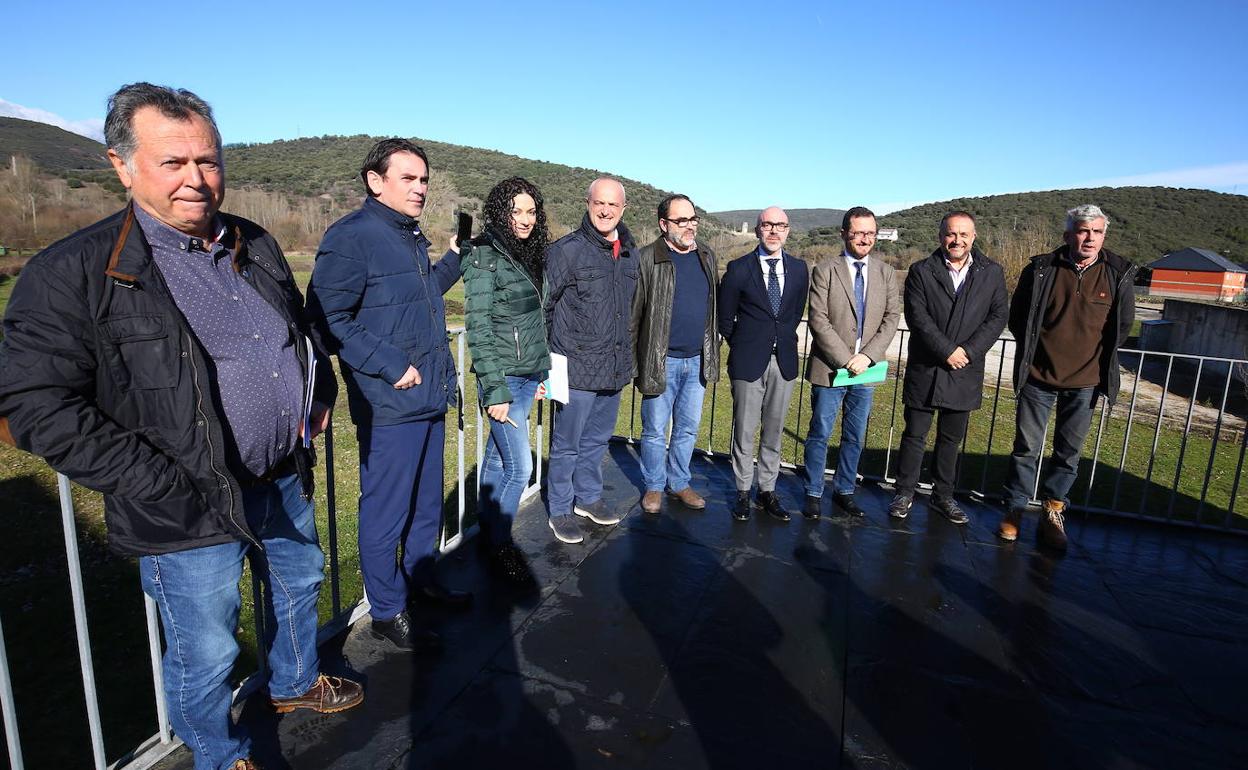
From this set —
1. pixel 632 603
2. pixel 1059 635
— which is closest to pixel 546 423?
pixel 632 603

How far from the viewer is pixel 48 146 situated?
6206cm

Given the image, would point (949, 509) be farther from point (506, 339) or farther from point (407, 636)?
point (407, 636)

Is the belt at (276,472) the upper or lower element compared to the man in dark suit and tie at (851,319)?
lower

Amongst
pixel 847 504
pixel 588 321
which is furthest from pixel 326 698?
pixel 847 504

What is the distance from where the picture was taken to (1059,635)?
303 cm

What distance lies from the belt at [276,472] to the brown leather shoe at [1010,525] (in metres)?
3.77

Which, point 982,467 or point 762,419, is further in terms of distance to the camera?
point 982,467

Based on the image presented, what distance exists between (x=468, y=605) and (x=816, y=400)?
2.38 meters

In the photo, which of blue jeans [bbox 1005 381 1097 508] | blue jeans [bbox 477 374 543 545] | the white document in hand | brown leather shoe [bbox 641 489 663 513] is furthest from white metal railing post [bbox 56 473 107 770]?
blue jeans [bbox 1005 381 1097 508]

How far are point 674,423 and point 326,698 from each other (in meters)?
2.58

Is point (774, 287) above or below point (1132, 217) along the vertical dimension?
below

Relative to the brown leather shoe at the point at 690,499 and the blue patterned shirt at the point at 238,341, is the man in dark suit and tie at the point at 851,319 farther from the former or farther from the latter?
the blue patterned shirt at the point at 238,341

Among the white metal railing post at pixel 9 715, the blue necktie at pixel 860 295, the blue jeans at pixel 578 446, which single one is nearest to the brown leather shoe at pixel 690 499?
the blue jeans at pixel 578 446

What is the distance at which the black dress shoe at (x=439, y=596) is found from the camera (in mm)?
3023
